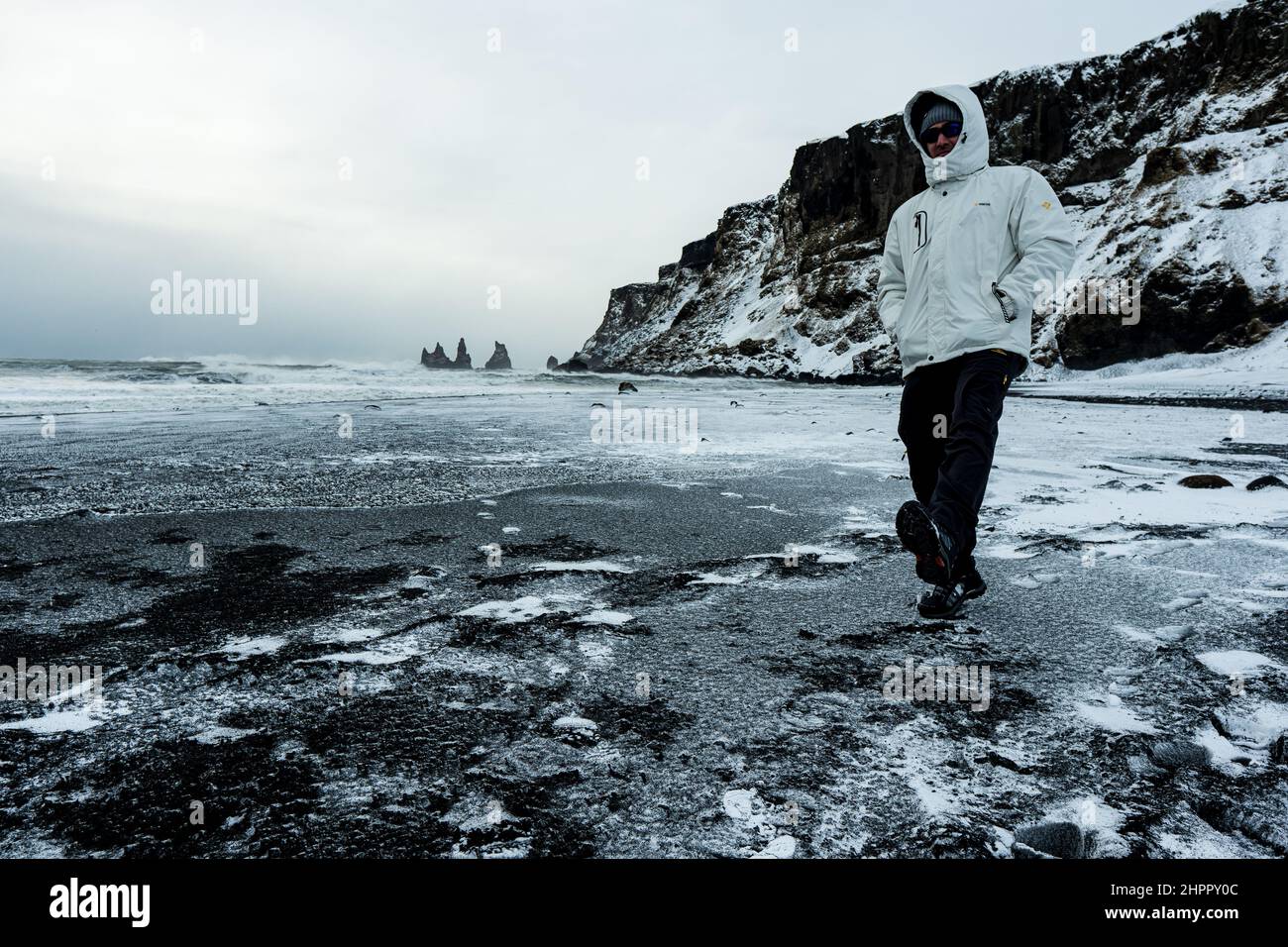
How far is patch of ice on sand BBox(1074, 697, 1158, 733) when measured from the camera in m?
1.43

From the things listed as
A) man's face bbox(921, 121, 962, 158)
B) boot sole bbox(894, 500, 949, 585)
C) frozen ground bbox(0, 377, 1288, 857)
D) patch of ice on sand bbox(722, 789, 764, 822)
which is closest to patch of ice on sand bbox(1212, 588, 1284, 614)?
frozen ground bbox(0, 377, 1288, 857)

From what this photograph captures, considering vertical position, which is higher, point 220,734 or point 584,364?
point 584,364

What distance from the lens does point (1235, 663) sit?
1.75m

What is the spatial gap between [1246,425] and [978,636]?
9.88 m

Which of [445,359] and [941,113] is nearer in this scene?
[941,113]

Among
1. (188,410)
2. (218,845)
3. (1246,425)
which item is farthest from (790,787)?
(188,410)

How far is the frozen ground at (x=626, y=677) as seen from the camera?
1.12 metres

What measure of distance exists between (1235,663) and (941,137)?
6.46 feet

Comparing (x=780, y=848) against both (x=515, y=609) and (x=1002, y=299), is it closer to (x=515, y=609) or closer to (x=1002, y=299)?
(x=515, y=609)

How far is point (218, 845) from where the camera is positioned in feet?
3.43

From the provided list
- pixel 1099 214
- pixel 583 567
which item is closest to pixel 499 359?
pixel 1099 214

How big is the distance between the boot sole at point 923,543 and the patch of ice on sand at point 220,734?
5.80 feet

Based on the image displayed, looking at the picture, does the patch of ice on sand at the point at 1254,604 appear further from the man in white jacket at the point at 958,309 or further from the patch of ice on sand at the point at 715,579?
the patch of ice on sand at the point at 715,579
